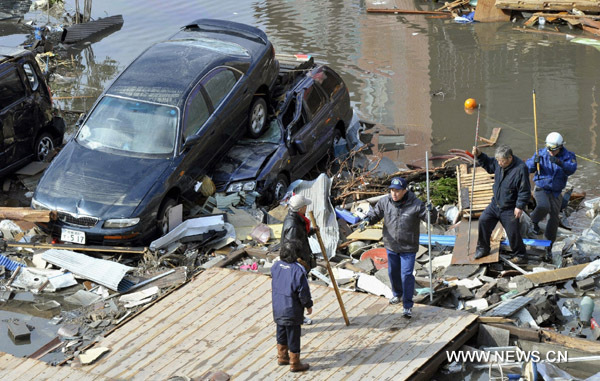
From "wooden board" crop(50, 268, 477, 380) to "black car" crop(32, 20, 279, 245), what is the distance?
1725mm

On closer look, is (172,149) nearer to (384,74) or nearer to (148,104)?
(148,104)

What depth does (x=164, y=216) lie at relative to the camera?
34.5ft

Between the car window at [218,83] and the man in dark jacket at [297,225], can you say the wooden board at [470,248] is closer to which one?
the man in dark jacket at [297,225]

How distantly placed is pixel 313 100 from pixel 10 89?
4.93 meters

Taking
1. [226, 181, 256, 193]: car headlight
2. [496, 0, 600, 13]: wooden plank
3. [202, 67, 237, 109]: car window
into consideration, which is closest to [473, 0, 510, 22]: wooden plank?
[496, 0, 600, 13]: wooden plank

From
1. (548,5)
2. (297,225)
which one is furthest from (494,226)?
(548,5)

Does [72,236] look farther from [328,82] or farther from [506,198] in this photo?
[506,198]

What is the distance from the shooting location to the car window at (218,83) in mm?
11648

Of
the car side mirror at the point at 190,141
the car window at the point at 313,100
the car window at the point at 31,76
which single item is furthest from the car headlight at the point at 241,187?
the car window at the point at 31,76

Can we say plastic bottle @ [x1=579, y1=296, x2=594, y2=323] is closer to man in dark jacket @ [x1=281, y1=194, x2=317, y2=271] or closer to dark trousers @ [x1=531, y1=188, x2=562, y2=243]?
dark trousers @ [x1=531, y1=188, x2=562, y2=243]

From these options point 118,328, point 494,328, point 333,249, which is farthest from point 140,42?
point 494,328

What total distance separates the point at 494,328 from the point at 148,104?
5.98 m

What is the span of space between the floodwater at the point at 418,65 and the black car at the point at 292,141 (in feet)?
5.13

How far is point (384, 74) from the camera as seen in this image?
18016 millimetres
